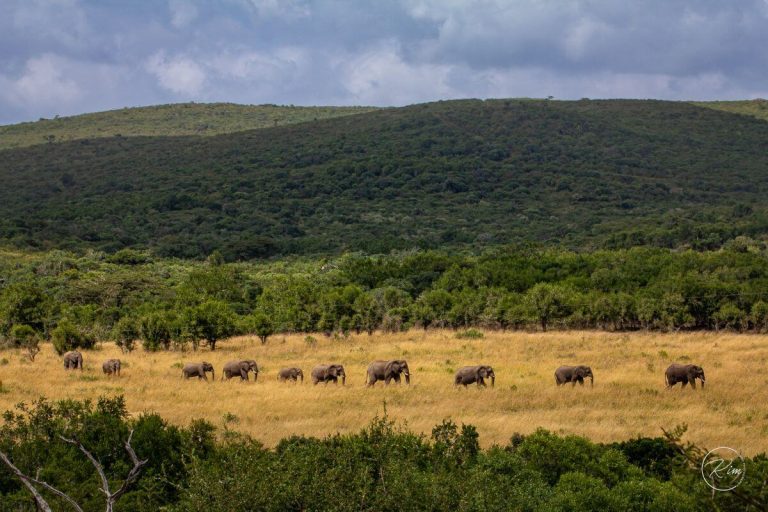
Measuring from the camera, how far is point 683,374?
28031mm

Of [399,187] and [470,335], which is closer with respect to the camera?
[470,335]

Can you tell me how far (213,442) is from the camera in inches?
722

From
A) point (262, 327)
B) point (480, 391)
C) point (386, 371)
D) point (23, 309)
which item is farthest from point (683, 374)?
point (23, 309)

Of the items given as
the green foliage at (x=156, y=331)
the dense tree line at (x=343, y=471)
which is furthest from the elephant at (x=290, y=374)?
the green foliage at (x=156, y=331)

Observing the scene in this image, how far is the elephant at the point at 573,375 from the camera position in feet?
94.5

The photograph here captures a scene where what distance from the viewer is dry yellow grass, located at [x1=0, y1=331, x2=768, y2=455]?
2302 centimetres

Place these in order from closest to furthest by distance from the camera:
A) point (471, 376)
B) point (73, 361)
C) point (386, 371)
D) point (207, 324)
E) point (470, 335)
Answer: point (471, 376)
point (386, 371)
point (73, 361)
point (207, 324)
point (470, 335)

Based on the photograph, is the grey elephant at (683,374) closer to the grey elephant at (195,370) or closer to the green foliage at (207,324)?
the grey elephant at (195,370)

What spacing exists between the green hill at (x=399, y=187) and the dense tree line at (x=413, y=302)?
3332 cm

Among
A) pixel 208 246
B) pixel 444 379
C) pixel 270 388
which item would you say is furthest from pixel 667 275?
pixel 208 246

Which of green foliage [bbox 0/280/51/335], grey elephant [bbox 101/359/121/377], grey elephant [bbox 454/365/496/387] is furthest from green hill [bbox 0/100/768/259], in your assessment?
grey elephant [bbox 101/359/121/377]

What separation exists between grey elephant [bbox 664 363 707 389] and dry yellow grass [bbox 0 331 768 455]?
0.51m

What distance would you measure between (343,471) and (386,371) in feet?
52.9

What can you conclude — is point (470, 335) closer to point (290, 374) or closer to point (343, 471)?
point (290, 374)
